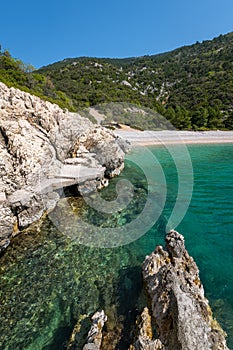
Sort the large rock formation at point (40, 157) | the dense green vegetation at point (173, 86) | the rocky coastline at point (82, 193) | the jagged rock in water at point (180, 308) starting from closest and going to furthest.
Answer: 1. the jagged rock in water at point (180, 308)
2. the rocky coastline at point (82, 193)
3. the large rock formation at point (40, 157)
4. the dense green vegetation at point (173, 86)

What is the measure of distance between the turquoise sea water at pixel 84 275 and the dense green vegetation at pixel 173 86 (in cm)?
4521

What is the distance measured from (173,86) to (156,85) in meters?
8.07

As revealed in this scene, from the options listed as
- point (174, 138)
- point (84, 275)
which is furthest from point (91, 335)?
point (174, 138)

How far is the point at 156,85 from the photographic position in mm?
96250

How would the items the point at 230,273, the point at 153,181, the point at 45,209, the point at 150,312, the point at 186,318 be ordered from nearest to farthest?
the point at 186,318, the point at 150,312, the point at 230,273, the point at 45,209, the point at 153,181

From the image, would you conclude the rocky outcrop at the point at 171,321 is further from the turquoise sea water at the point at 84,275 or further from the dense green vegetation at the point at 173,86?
the dense green vegetation at the point at 173,86

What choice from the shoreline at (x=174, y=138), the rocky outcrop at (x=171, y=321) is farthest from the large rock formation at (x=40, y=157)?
the shoreline at (x=174, y=138)

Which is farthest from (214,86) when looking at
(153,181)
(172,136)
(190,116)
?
(153,181)

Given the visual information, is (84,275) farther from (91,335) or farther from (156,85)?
(156,85)

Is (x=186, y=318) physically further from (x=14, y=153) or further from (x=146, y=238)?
(x=14, y=153)

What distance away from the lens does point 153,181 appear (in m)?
15.2

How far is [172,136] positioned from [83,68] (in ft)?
245

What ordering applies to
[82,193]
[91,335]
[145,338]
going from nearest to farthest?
[145,338]
[91,335]
[82,193]

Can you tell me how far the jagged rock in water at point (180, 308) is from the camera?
132 inches
